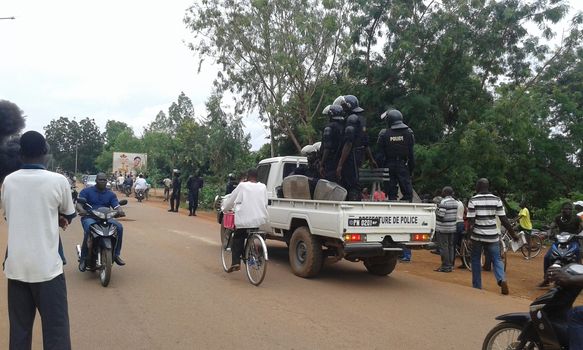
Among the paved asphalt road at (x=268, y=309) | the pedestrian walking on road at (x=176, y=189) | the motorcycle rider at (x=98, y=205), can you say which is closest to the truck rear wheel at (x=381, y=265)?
the paved asphalt road at (x=268, y=309)

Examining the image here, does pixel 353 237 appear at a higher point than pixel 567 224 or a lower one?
lower

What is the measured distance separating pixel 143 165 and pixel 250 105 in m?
39.0

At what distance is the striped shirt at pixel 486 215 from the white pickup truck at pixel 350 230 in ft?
2.13

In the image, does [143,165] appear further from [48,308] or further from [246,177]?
[48,308]

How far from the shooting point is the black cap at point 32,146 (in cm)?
373

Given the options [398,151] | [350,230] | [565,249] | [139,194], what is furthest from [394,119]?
[139,194]

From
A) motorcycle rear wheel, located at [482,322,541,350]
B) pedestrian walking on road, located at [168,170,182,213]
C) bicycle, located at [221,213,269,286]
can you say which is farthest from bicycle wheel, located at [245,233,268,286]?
pedestrian walking on road, located at [168,170,182,213]

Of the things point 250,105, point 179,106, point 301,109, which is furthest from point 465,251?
point 179,106

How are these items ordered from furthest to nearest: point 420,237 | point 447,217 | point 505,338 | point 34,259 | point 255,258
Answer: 1. point 447,217
2. point 420,237
3. point 255,258
4. point 505,338
5. point 34,259

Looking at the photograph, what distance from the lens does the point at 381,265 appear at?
29.1 feet

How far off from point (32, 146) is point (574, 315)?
13.2 ft

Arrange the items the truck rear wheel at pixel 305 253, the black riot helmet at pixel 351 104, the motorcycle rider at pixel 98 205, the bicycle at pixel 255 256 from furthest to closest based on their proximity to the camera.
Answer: the black riot helmet at pixel 351 104 → the truck rear wheel at pixel 305 253 → the motorcycle rider at pixel 98 205 → the bicycle at pixel 255 256

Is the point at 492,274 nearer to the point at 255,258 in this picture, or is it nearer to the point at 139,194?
the point at 255,258

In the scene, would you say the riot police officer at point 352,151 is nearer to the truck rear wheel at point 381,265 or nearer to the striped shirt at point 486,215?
the truck rear wheel at point 381,265
